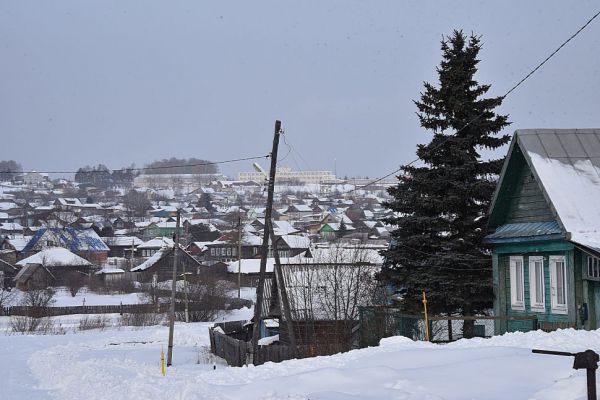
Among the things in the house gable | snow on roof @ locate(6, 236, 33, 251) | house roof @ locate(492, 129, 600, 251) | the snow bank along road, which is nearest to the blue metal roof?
the house gable

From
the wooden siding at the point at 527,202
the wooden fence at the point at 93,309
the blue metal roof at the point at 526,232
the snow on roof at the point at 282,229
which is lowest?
the wooden fence at the point at 93,309

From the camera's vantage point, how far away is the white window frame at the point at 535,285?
20500 mm

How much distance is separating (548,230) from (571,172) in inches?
66.6

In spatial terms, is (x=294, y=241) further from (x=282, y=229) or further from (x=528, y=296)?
(x=528, y=296)

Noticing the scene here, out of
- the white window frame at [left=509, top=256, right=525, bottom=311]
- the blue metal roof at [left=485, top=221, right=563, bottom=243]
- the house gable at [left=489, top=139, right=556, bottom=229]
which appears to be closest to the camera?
the blue metal roof at [left=485, top=221, right=563, bottom=243]

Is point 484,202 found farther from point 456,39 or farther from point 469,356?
point 469,356

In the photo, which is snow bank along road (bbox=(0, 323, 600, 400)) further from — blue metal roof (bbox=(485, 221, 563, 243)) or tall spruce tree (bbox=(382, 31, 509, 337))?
tall spruce tree (bbox=(382, 31, 509, 337))

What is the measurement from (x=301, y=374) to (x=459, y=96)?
12569 millimetres

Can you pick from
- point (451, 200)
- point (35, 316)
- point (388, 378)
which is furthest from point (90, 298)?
point (388, 378)

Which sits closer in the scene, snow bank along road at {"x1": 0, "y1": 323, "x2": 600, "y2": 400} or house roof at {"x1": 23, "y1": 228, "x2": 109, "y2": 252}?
snow bank along road at {"x1": 0, "y1": 323, "x2": 600, "y2": 400}

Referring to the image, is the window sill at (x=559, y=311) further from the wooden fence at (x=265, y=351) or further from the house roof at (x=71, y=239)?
the house roof at (x=71, y=239)

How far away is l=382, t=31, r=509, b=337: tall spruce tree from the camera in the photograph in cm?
2369

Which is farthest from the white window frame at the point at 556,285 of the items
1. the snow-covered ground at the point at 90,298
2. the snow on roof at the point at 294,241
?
the snow on roof at the point at 294,241

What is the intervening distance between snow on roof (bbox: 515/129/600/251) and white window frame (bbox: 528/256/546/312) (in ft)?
6.46
